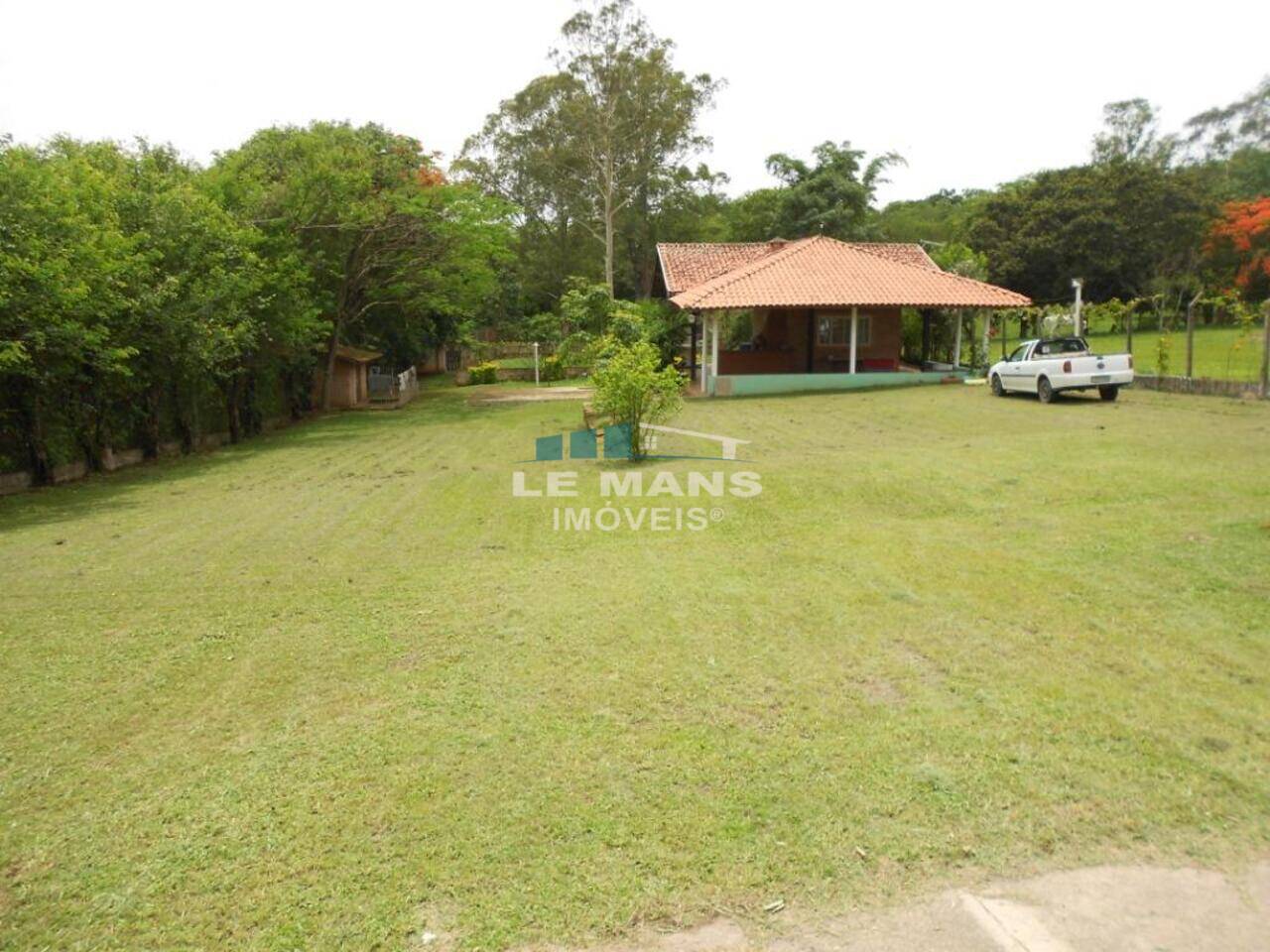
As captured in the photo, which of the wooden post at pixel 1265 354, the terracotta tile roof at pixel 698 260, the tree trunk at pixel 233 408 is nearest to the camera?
the wooden post at pixel 1265 354

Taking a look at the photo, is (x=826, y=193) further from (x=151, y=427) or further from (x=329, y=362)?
(x=151, y=427)

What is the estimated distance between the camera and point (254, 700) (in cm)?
425

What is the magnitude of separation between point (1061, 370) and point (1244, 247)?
92.9 feet

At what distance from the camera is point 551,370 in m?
39.3

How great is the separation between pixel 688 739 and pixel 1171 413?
14.3 m

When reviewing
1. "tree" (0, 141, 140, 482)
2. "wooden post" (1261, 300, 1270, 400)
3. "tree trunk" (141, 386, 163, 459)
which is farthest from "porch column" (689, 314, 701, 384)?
"tree" (0, 141, 140, 482)

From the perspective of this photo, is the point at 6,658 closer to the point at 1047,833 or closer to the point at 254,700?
the point at 254,700

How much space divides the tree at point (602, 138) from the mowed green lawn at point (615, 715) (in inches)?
1207

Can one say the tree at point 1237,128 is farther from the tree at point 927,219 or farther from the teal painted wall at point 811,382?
the teal painted wall at point 811,382

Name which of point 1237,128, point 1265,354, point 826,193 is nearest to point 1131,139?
point 1237,128

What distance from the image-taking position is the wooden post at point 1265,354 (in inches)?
573

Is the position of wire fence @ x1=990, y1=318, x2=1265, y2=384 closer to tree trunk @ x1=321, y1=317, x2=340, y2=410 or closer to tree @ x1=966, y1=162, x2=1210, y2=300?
tree @ x1=966, y1=162, x2=1210, y2=300

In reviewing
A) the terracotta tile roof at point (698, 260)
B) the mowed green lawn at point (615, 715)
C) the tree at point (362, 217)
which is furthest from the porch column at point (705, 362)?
the mowed green lawn at point (615, 715)

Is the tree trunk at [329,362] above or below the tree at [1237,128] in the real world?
below
